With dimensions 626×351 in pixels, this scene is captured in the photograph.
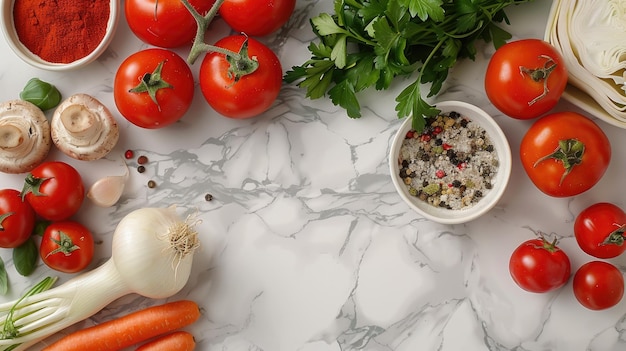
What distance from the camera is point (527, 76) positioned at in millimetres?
1361

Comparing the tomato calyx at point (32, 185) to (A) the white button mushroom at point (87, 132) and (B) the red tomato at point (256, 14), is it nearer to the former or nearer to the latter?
(A) the white button mushroom at point (87, 132)

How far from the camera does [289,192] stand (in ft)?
5.12

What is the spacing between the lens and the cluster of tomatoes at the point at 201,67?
1.40 meters

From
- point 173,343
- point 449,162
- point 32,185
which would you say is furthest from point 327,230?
point 32,185

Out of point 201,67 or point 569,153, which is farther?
point 201,67

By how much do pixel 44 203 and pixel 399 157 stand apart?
76 cm

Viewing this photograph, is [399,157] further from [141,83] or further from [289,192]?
[141,83]

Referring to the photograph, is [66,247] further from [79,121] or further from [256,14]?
[256,14]

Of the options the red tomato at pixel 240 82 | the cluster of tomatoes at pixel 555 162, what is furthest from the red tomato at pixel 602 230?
the red tomato at pixel 240 82

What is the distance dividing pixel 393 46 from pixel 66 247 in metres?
0.79

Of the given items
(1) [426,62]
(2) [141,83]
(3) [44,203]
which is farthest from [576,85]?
(3) [44,203]

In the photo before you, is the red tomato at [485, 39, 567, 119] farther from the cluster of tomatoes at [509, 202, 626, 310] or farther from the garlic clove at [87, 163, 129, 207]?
the garlic clove at [87, 163, 129, 207]

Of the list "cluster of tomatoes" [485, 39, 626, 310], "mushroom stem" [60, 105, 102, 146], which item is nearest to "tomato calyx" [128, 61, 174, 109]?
"mushroom stem" [60, 105, 102, 146]

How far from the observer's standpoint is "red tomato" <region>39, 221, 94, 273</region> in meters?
1.46
